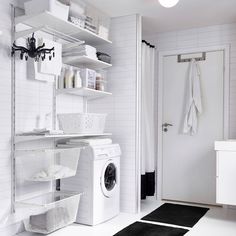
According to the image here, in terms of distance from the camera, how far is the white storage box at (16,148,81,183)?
2768mm

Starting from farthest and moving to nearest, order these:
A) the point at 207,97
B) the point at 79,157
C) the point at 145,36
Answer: the point at 145,36, the point at 207,97, the point at 79,157

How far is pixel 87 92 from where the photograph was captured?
3.54 meters

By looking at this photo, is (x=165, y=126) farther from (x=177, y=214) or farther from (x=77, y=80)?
(x=77, y=80)

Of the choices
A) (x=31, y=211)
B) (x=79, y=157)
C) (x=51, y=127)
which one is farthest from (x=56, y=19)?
(x=31, y=211)

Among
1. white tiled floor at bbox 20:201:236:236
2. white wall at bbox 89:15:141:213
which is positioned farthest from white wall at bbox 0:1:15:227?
white wall at bbox 89:15:141:213

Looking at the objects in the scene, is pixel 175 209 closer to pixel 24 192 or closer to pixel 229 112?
pixel 229 112

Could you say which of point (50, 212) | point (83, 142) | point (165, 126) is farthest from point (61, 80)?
point (165, 126)

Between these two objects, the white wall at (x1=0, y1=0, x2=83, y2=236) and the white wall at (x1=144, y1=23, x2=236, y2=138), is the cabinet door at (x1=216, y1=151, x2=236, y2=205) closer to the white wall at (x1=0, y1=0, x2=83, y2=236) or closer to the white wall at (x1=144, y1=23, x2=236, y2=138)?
the white wall at (x1=144, y1=23, x2=236, y2=138)

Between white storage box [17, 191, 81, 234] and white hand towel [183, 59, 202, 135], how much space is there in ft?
6.11

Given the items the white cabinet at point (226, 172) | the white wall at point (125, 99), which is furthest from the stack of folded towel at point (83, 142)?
the white cabinet at point (226, 172)

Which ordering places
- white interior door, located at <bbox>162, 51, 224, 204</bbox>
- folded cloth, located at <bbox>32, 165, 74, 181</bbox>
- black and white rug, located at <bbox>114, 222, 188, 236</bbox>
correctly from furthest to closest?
1. white interior door, located at <bbox>162, 51, 224, 204</bbox>
2. black and white rug, located at <bbox>114, 222, 188, 236</bbox>
3. folded cloth, located at <bbox>32, 165, 74, 181</bbox>

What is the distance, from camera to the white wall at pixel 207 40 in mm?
4023

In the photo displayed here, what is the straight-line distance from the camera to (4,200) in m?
2.76

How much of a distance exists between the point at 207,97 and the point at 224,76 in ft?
1.12
